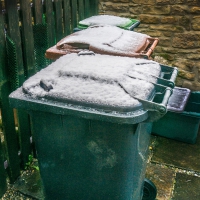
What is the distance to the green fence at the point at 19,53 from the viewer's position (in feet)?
8.31

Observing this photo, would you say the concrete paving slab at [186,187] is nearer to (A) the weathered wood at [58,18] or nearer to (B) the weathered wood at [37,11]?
(A) the weathered wood at [58,18]

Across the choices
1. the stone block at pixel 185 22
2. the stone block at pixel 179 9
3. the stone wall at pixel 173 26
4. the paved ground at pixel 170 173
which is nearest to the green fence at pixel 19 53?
the paved ground at pixel 170 173

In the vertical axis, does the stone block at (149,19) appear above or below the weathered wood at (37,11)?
below

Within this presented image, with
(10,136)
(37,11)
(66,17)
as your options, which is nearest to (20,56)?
(37,11)

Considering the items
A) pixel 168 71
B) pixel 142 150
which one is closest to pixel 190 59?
pixel 168 71

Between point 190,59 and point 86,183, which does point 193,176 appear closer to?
point 86,183

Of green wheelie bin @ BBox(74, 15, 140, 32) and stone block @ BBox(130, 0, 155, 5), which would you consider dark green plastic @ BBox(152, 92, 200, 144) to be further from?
stone block @ BBox(130, 0, 155, 5)

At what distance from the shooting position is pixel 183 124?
140 inches

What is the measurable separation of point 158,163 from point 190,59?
2.00m

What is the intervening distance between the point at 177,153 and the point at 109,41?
1.77 meters

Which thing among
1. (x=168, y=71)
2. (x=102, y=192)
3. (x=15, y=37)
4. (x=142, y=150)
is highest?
(x=15, y=37)

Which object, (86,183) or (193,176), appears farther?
(193,176)

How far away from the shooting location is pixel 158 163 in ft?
11.0

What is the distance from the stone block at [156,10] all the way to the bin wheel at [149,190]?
9.43ft
